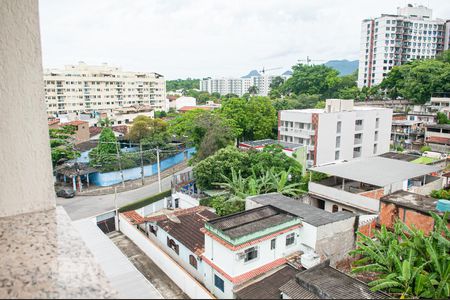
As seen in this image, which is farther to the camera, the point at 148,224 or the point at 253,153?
the point at 253,153

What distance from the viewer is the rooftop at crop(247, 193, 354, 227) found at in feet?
27.5

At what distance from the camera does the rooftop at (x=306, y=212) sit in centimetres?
839

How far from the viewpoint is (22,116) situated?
65.2 inches

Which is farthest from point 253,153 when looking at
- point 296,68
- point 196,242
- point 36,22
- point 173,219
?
point 296,68

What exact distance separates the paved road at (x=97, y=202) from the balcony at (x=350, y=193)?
8288 mm

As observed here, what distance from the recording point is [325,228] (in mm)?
8188

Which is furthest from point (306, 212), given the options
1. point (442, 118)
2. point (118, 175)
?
point (442, 118)

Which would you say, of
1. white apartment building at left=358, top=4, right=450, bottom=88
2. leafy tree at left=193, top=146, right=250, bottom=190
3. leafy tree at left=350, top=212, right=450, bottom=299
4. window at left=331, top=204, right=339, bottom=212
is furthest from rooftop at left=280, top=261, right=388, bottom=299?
white apartment building at left=358, top=4, right=450, bottom=88

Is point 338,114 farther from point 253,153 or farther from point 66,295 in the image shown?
point 66,295

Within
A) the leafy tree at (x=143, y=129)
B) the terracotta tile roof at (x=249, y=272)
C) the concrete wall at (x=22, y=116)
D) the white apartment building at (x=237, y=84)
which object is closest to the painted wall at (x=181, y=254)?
the terracotta tile roof at (x=249, y=272)

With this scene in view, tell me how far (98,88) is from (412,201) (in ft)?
124

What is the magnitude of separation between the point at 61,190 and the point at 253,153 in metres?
9.73

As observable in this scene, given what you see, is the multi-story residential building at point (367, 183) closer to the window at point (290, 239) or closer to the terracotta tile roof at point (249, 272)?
the window at point (290, 239)

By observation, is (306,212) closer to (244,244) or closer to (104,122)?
(244,244)
